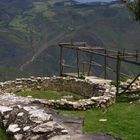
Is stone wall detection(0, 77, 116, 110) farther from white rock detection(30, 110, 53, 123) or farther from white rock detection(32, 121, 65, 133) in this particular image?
white rock detection(32, 121, 65, 133)

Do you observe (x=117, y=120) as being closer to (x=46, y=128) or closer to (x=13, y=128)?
(x=13, y=128)

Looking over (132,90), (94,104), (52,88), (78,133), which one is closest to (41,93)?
(52,88)

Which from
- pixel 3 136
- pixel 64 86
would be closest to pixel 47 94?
pixel 64 86

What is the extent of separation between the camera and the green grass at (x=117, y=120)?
20.7 m

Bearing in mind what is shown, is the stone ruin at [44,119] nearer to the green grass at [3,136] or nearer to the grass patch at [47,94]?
the green grass at [3,136]

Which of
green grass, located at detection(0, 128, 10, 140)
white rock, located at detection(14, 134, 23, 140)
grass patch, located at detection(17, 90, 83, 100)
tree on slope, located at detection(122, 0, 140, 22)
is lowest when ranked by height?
grass patch, located at detection(17, 90, 83, 100)

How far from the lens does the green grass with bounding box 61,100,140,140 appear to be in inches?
814

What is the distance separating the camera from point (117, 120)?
2319cm

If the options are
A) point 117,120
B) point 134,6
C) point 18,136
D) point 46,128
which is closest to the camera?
point 46,128

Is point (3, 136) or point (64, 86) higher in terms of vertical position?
point (3, 136)

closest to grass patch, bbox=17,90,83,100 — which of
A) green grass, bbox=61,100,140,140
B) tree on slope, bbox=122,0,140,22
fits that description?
tree on slope, bbox=122,0,140,22

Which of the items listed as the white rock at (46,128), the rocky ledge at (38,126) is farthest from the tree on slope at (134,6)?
the white rock at (46,128)

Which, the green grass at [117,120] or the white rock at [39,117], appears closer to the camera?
the white rock at [39,117]

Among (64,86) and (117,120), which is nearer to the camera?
(117,120)
